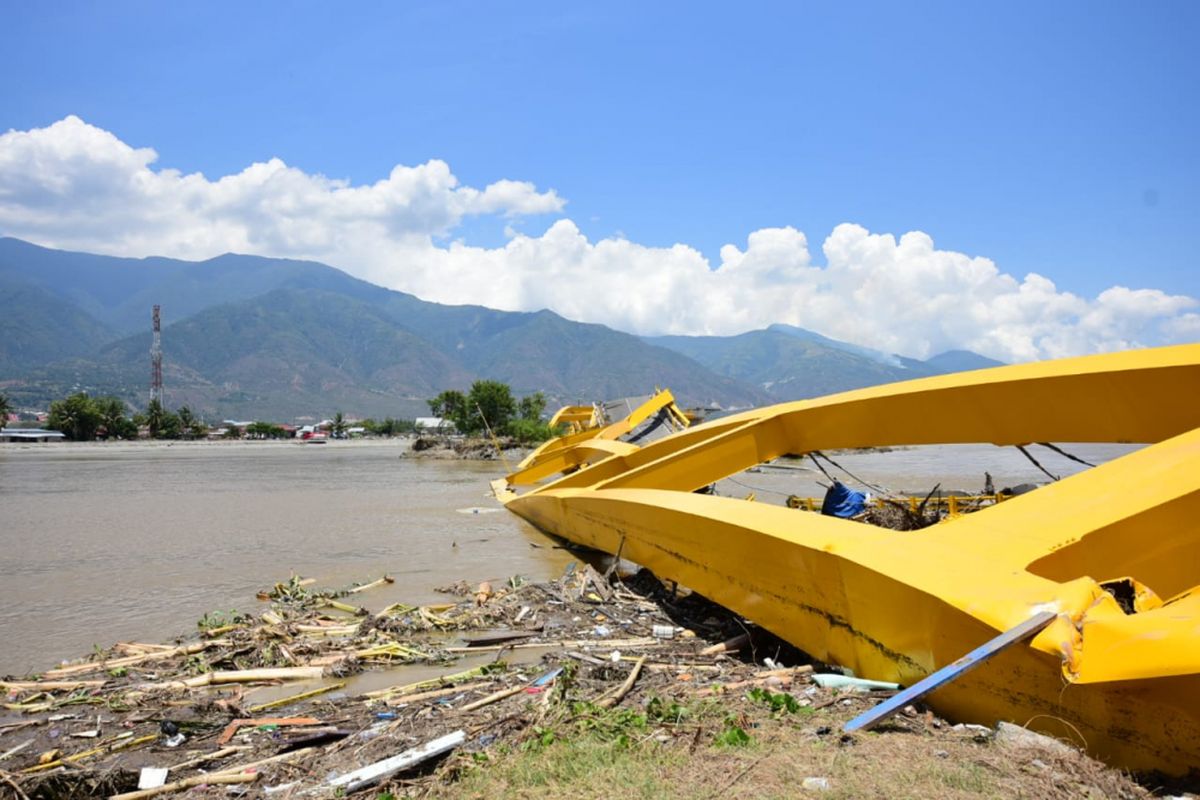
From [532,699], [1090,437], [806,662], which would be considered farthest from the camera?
[1090,437]

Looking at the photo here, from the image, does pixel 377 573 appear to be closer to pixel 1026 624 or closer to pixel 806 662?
pixel 806 662

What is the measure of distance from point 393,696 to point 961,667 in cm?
292

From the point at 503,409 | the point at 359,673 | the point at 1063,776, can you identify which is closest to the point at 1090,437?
the point at 1063,776

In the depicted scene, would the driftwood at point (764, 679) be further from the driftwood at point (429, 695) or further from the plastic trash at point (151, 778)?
the plastic trash at point (151, 778)

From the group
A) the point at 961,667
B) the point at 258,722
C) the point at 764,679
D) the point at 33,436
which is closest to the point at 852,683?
the point at 764,679

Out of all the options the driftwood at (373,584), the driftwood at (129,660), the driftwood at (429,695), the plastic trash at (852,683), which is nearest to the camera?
the plastic trash at (852,683)

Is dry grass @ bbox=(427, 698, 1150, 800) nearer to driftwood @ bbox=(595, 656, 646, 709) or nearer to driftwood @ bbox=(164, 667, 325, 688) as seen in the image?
driftwood @ bbox=(595, 656, 646, 709)

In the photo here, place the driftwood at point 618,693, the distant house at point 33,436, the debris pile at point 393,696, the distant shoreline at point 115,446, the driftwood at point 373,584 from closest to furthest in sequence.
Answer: the debris pile at point 393,696
the driftwood at point 618,693
the driftwood at point 373,584
the distant shoreline at point 115,446
the distant house at point 33,436

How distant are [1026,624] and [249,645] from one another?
16.3 ft

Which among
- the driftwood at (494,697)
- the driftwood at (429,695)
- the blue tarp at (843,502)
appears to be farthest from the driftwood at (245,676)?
the blue tarp at (843,502)

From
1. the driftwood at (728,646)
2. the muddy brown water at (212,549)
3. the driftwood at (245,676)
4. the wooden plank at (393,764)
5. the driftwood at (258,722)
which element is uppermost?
the wooden plank at (393,764)

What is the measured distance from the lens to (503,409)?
58.9 m

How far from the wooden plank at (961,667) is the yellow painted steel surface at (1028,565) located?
0.05 metres

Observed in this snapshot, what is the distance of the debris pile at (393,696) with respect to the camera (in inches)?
118
